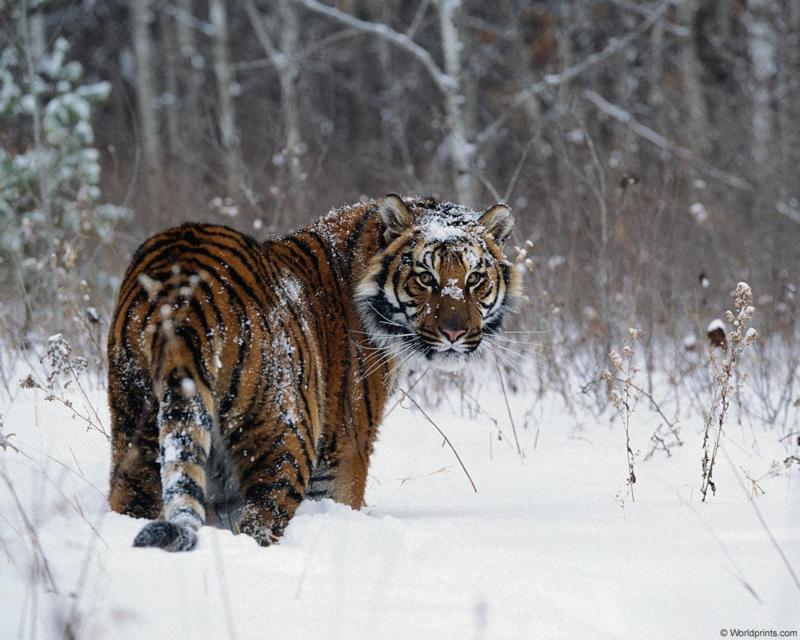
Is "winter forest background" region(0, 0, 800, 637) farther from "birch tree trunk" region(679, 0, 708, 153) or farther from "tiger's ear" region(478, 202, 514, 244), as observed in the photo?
"tiger's ear" region(478, 202, 514, 244)

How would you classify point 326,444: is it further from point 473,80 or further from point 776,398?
point 473,80

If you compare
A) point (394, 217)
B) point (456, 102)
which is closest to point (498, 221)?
point (394, 217)

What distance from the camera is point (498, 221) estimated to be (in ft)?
12.9

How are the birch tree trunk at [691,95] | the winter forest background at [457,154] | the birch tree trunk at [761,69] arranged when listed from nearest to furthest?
the winter forest background at [457,154] → the birch tree trunk at [761,69] → the birch tree trunk at [691,95]

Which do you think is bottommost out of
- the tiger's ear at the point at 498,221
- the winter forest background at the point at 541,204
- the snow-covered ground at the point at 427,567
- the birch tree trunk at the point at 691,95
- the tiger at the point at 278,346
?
the snow-covered ground at the point at 427,567

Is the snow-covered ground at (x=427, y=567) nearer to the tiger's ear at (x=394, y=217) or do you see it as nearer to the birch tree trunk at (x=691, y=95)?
the tiger's ear at (x=394, y=217)

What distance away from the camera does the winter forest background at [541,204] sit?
4984 millimetres

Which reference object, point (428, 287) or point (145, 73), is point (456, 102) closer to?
point (428, 287)

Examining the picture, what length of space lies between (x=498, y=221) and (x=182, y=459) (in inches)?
73.3

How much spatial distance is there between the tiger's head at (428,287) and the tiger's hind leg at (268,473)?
32.8 inches

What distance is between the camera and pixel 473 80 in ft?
57.5

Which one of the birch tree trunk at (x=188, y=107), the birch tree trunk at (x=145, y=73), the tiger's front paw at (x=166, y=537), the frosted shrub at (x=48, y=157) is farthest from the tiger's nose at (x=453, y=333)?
the birch tree trunk at (x=145, y=73)

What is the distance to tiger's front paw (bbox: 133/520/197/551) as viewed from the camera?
231cm

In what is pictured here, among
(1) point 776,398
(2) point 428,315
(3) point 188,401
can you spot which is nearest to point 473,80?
(1) point 776,398
